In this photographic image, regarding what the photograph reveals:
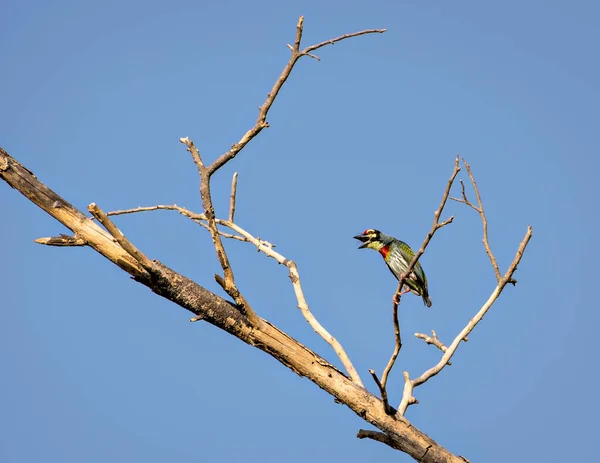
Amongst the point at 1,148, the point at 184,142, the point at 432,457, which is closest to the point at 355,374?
the point at 432,457

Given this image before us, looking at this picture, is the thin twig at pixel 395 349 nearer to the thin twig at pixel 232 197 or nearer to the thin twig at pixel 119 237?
the thin twig at pixel 119 237

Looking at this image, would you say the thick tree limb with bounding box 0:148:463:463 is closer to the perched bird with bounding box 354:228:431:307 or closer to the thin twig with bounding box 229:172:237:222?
the thin twig with bounding box 229:172:237:222

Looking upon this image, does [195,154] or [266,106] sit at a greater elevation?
[266,106]

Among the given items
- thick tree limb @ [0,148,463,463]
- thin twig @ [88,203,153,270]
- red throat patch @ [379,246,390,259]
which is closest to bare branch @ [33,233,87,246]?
thick tree limb @ [0,148,463,463]

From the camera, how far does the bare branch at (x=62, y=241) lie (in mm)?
5184

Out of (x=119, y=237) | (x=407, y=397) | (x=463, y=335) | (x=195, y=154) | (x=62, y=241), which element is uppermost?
(x=463, y=335)

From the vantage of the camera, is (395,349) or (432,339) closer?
(395,349)

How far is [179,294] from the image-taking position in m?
5.38

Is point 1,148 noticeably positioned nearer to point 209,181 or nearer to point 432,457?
point 209,181

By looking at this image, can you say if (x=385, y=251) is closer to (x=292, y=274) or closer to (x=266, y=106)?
(x=292, y=274)

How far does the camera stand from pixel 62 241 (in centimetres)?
519

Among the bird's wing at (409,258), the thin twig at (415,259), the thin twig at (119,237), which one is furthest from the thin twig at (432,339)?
the bird's wing at (409,258)

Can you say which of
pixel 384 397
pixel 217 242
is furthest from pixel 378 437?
pixel 217 242

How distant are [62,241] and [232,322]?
4.87 feet
